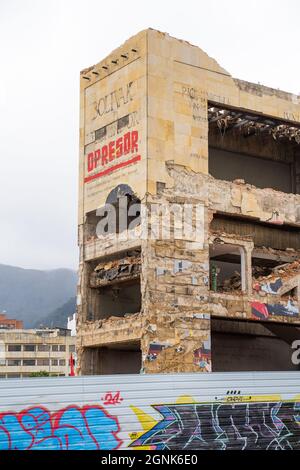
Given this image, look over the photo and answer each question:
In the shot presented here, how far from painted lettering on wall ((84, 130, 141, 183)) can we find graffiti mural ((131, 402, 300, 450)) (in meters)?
22.3

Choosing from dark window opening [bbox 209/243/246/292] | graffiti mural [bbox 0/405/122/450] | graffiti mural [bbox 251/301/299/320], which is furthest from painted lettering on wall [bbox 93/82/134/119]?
graffiti mural [bbox 0/405/122/450]

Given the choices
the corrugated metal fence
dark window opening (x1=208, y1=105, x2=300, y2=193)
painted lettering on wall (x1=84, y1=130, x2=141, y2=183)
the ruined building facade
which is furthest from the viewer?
dark window opening (x1=208, y1=105, x2=300, y2=193)

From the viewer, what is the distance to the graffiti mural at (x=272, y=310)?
49.9m

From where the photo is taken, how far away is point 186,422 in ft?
88.1

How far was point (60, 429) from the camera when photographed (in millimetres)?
25453

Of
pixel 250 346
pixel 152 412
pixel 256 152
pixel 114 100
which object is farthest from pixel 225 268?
pixel 152 412

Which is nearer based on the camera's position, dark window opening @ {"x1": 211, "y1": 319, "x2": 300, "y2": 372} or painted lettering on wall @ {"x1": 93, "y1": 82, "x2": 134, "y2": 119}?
painted lettering on wall @ {"x1": 93, "y1": 82, "x2": 134, "y2": 119}

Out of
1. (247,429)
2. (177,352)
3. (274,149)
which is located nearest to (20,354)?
(274,149)

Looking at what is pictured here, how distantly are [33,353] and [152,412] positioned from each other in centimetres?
8670

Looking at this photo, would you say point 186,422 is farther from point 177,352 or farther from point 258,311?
point 258,311

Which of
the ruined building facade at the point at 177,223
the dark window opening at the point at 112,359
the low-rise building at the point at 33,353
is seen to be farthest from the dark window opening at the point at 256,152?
the low-rise building at the point at 33,353

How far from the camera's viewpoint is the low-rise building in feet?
362

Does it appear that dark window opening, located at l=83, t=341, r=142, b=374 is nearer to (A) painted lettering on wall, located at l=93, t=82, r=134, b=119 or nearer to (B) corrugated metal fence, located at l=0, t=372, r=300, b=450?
(A) painted lettering on wall, located at l=93, t=82, r=134, b=119

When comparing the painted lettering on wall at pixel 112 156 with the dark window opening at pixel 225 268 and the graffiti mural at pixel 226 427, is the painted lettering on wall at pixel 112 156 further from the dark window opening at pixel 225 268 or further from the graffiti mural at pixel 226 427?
the graffiti mural at pixel 226 427
